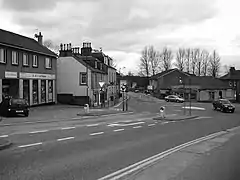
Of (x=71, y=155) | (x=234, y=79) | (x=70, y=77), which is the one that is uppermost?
(x=234, y=79)

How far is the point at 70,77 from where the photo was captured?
48.5m

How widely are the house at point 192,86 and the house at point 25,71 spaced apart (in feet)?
118

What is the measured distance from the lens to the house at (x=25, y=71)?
32312 mm

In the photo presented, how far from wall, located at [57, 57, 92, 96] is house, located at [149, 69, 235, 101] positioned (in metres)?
28.6

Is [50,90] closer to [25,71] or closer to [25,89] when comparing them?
[25,89]

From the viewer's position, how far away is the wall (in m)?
47.9

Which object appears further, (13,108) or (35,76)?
(35,76)

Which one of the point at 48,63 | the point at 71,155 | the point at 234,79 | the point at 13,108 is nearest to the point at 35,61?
the point at 48,63

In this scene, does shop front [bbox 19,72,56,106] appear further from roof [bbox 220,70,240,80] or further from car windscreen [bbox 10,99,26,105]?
roof [bbox 220,70,240,80]

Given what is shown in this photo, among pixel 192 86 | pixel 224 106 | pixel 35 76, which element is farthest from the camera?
pixel 192 86

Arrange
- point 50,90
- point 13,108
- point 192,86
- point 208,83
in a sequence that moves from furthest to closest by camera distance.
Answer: point 208,83
point 192,86
point 50,90
point 13,108

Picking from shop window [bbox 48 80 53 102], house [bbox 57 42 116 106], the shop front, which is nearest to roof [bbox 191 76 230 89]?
house [bbox 57 42 116 106]

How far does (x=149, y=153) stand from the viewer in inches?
447

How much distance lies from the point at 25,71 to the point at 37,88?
362cm
